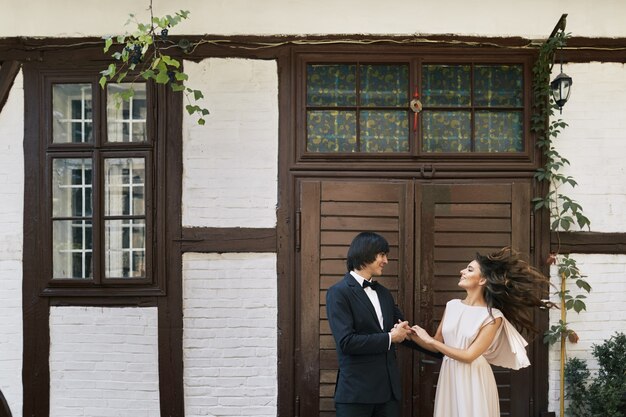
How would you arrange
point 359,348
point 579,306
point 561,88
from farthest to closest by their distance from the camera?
point 579,306 < point 561,88 < point 359,348

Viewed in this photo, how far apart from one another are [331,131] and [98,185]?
6.48ft

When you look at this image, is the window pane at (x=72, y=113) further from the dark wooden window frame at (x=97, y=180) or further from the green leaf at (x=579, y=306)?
the green leaf at (x=579, y=306)

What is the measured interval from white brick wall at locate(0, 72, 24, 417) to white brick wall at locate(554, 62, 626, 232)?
4446 mm

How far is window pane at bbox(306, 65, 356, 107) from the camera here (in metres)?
4.47

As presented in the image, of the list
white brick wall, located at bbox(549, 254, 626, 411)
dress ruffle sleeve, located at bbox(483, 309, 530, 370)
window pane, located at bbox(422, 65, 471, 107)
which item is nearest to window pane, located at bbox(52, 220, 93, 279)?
window pane, located at bbox(422, 65, 471, 107)

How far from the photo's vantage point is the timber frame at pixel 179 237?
4355mm

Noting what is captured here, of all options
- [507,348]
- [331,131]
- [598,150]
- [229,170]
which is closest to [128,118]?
[229,170]

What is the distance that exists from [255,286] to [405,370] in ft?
4.58

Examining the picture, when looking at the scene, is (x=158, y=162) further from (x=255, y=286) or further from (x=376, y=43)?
(x=376, y=43)

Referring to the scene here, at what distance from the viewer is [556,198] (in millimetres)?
4363

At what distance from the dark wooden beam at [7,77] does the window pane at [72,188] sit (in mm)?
677

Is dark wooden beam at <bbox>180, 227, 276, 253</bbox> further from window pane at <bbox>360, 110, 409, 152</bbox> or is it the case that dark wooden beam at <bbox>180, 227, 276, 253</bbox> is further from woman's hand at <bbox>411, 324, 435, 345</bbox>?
woman's hand at <bbox>411, 324, 435, 345</bbox>

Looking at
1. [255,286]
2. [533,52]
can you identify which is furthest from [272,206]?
[533,52]

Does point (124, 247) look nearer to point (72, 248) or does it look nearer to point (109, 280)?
point (109, 280)
